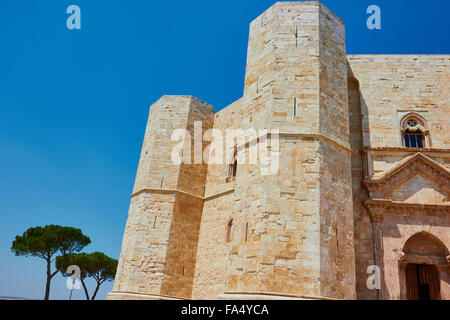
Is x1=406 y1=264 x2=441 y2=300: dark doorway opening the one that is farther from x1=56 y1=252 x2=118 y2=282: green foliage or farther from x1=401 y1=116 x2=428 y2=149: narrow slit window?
x1=56 y1=252 x2=118 y2=282: green foliage

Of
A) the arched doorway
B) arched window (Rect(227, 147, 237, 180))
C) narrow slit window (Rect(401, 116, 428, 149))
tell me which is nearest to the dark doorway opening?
the arched doorway

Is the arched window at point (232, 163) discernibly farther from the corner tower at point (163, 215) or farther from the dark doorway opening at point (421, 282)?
the dark doorway opening at point (421, 282)

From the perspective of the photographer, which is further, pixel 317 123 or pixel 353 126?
pixel 353 126

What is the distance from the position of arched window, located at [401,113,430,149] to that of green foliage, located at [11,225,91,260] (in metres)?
21.9

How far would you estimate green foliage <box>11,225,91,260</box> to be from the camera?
22422mm

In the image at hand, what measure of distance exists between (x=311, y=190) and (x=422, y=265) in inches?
172

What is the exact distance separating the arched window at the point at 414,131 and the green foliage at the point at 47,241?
2193cm

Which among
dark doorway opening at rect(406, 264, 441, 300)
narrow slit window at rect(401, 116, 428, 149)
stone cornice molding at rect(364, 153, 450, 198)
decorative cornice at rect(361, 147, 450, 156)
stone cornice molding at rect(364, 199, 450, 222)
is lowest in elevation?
dark doorway opening at rect(406, 264, 441, 300)

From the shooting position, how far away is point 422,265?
8.95 meters

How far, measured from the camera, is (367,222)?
8984 millimetres

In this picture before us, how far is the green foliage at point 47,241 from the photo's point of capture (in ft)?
73.6
